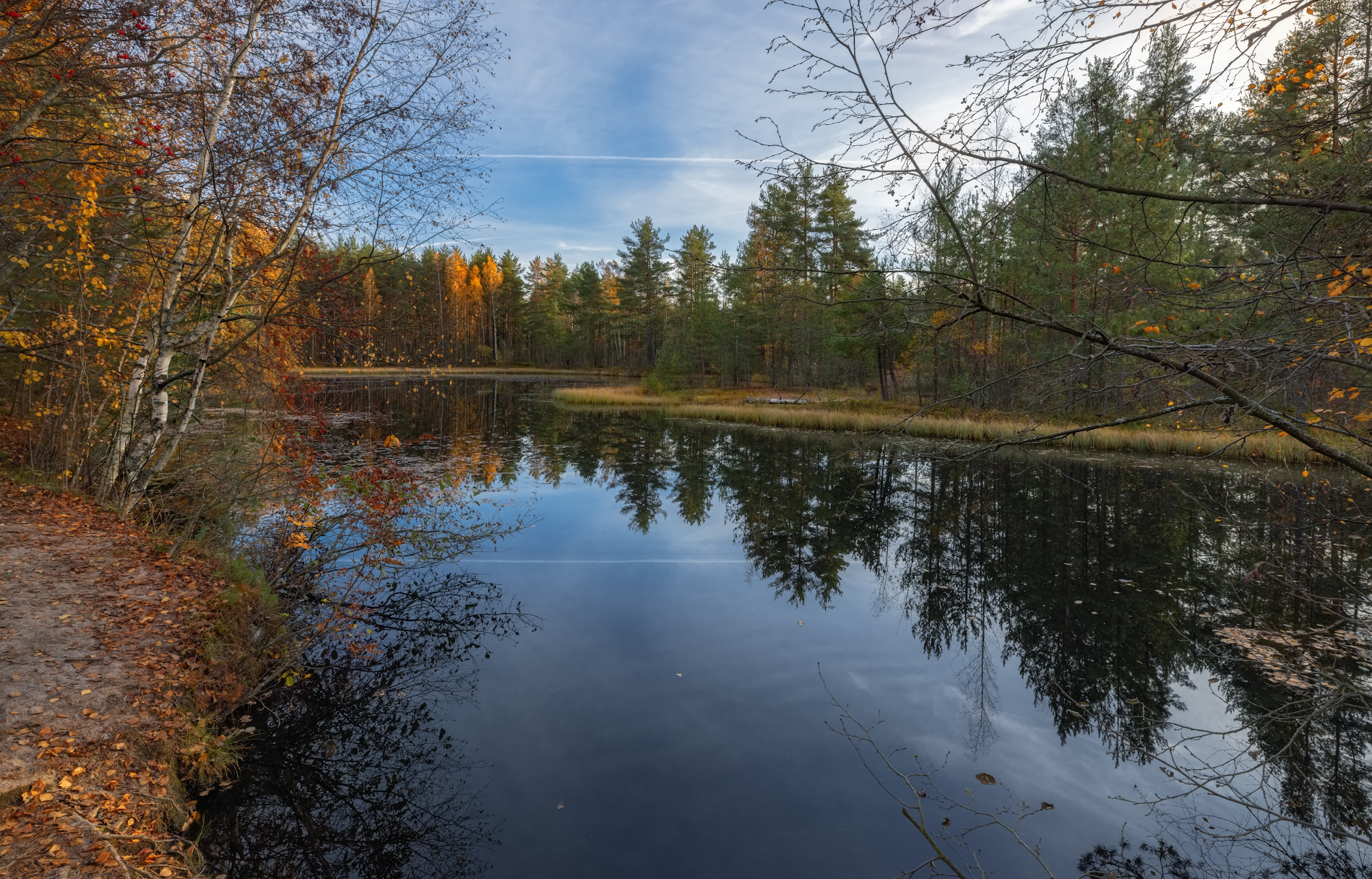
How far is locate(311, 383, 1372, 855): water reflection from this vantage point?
563 centimetres

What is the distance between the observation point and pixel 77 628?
504 centimetres

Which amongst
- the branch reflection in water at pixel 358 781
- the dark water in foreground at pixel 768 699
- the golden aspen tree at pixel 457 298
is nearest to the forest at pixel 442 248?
the dark water in foreground at pixel 768 699

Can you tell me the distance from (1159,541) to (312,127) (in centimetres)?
1359

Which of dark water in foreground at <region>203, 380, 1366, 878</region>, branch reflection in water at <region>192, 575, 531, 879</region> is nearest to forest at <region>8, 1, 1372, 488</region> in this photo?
dark water in foreground at <region>203, 380, 1366, 878</region>

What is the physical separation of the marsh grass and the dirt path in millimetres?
10991

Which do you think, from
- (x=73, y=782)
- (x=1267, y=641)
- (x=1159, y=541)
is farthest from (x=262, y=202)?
(x=1159, y=541)

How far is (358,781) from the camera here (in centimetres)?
483

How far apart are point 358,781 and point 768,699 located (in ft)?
11.8

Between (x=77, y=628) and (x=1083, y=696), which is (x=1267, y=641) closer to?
(x=1083, y=696)

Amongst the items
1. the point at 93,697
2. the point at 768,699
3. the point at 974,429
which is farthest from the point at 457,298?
the point at 93,697

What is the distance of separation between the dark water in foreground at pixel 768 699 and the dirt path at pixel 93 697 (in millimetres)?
703

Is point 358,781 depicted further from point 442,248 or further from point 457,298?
point 457,298

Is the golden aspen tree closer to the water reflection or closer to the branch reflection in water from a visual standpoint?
the water reflection

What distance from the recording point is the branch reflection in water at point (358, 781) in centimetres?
412
